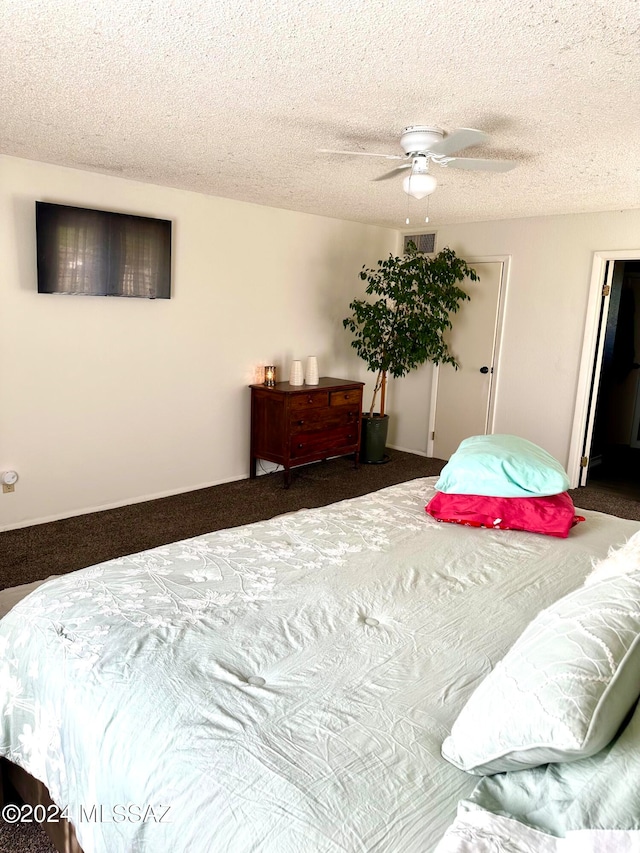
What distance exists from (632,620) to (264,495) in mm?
3764

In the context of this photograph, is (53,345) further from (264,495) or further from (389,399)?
(389,399)

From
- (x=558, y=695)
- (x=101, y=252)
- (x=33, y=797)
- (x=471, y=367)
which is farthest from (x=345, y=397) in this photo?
(x=558, y=695)

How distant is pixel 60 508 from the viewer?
4133 millimetres

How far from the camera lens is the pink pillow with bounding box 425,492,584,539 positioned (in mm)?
2332

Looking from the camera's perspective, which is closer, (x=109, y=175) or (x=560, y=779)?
(x=560, y=779)

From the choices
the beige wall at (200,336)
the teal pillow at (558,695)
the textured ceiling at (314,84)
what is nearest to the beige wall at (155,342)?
the beige wall at (200,336)

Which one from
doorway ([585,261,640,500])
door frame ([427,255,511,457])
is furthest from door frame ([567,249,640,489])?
door frame ([427,255,511,457])

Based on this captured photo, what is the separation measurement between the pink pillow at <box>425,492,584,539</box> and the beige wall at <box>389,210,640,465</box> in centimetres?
304

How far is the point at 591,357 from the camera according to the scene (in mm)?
5027

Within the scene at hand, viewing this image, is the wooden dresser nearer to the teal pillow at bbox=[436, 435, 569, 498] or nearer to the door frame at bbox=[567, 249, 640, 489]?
the door frame at bbox=[567, 249, 640, 489]

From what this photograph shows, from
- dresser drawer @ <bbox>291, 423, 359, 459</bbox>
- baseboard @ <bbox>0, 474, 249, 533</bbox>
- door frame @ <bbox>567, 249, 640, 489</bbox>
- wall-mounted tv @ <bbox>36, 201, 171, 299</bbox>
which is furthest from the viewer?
dresser drawer @ <bbox>291, 423, 359, 459</bbox>

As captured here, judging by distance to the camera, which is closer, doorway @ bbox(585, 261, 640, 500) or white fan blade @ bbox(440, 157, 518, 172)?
white fan blade @ bbox(440, 157, 518, 172)

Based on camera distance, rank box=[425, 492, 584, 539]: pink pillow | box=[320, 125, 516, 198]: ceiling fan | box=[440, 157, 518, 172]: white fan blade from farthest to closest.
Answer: box=[440, 157, 518, 172]: white fan blade, box=[320, 125, 516, 198]: ceiling fan, box=[425, 492, 584, 539]: pink pillow

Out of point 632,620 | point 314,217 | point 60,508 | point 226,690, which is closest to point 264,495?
point 60,508
